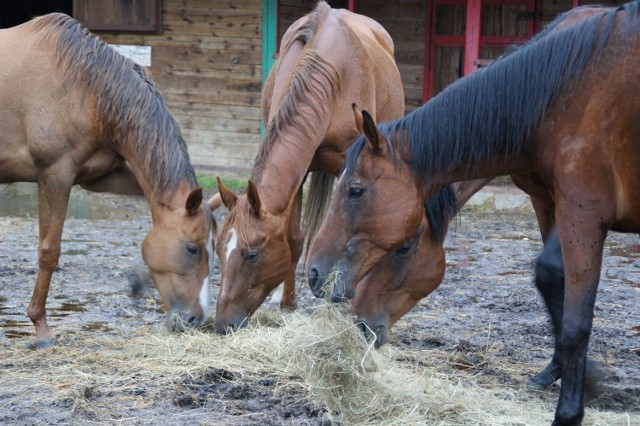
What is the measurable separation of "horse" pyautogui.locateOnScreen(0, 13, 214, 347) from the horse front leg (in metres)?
2.26

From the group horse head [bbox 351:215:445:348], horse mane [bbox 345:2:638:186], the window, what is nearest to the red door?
the window

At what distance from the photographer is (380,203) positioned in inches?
152

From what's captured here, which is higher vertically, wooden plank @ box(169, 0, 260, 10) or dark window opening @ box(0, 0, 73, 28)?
wooden plank @ box(169, 0, 260, 10)

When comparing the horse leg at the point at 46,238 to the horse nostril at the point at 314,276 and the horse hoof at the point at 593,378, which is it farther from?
the horse hoof at the point at 593,378

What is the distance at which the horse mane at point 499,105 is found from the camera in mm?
3588

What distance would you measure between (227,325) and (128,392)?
0.89 m

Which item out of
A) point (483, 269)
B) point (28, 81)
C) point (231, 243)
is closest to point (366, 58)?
point (231, 243)

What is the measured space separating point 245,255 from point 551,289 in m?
1.57

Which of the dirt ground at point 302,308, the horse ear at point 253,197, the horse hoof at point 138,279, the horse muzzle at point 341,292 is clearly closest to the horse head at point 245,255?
the horse ear at point 253,197

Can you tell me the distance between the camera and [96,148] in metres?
5.35

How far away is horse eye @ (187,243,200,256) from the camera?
515cm

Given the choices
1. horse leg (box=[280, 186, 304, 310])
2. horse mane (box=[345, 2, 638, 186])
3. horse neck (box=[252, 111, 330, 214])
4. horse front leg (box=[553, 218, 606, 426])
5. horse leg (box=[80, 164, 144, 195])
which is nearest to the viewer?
horse front leg (box=[553, 218, 606, 426])

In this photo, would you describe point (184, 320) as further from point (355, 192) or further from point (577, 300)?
point (577, 300)

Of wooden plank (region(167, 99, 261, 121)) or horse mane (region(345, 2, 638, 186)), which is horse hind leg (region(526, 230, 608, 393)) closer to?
horse mane (region(345, 2, 638, 186))
